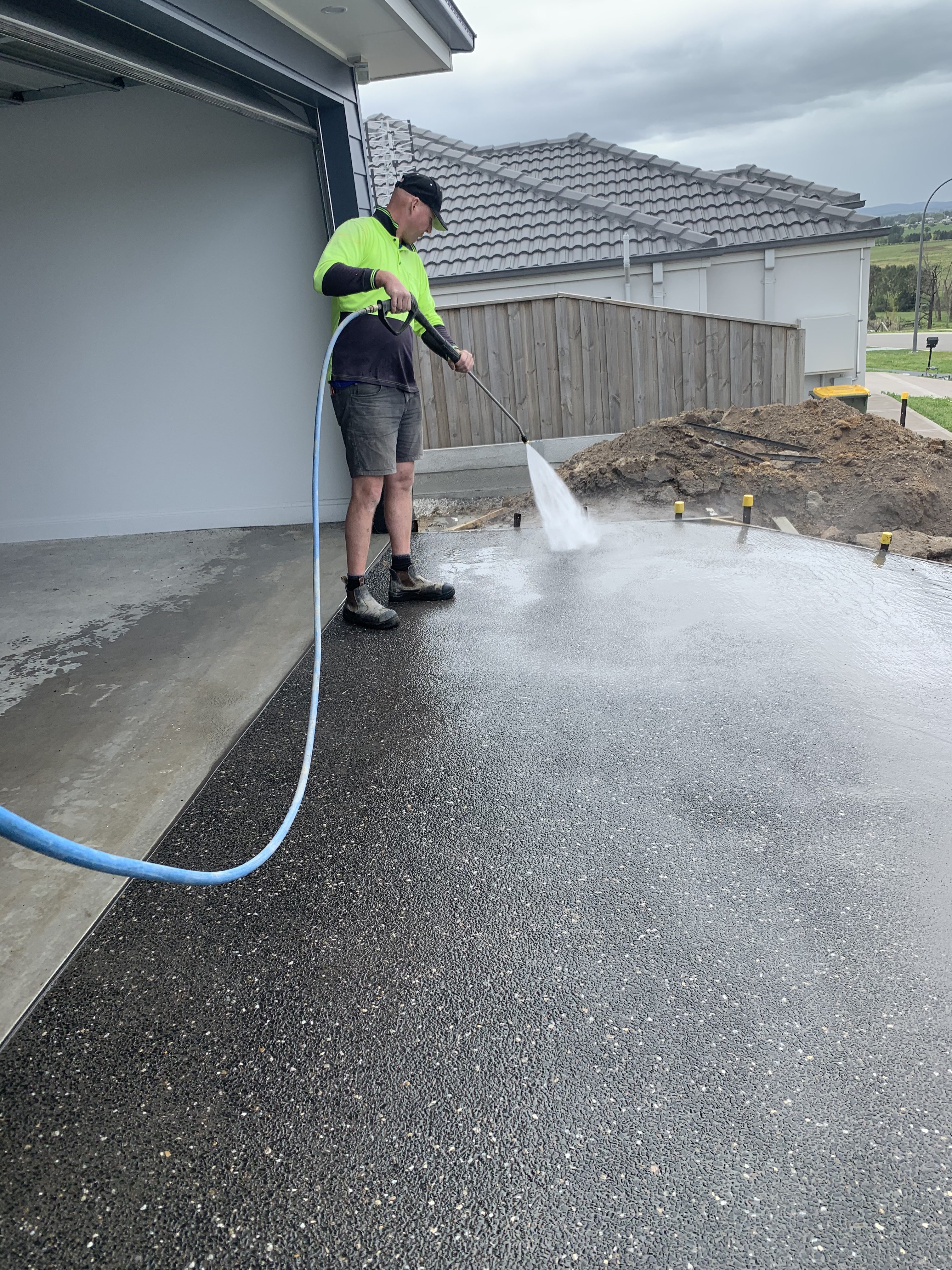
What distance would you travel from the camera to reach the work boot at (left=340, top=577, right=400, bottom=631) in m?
4.03

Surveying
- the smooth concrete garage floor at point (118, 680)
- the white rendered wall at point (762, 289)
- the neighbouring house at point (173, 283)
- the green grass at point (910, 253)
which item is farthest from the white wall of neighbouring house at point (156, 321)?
the green grass at point (910, 253)

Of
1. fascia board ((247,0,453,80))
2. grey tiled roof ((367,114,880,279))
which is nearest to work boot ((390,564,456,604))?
fascia board ((247,0,453,80))

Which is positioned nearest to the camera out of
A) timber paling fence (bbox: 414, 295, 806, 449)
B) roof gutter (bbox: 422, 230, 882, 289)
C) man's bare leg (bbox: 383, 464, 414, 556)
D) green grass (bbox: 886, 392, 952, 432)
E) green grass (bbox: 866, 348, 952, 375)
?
man's bare leg (bbox: 383, 464, 414, 556)

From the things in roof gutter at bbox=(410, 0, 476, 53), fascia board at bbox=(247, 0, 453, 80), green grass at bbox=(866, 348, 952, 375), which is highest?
roof gutter at bbox=(410, 0, 476, 53)

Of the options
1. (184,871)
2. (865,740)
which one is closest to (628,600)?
(865,740)

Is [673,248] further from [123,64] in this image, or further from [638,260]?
[123,64]

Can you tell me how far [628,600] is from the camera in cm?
420

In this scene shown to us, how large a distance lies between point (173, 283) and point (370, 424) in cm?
275

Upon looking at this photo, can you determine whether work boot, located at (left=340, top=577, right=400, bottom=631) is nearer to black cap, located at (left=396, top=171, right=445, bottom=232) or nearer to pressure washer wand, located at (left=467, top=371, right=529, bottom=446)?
pressure washer wand, located at (left=467, top=371, right=529, bottom=446)

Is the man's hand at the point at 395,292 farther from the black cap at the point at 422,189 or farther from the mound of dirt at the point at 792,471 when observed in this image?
the mound of dirt at the point at 792,471

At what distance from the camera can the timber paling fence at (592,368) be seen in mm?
7410

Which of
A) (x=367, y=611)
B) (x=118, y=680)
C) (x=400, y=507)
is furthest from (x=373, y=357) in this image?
(x=118, y=680)

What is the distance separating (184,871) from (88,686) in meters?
2.40

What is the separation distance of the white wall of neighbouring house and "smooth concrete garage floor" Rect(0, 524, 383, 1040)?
33 cm
